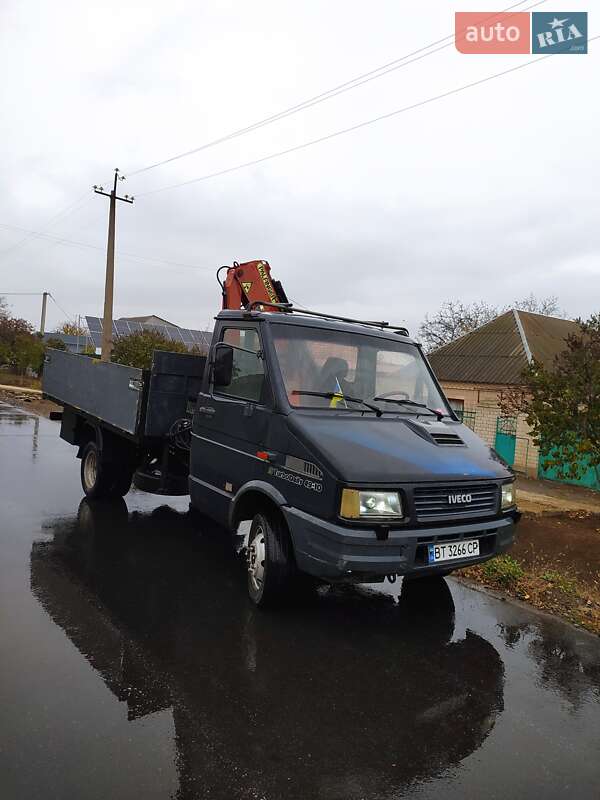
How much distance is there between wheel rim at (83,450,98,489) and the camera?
24.9ft

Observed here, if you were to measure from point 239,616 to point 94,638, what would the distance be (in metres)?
1.06

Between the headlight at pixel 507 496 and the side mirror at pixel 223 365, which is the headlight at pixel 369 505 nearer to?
the headlight at pixel 507 496

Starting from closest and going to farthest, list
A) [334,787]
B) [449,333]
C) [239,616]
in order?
1. [334,787]
2. [239,616]
3. [449,333]

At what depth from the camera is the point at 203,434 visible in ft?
17.9

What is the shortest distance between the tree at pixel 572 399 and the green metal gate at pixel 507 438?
9.21 meters

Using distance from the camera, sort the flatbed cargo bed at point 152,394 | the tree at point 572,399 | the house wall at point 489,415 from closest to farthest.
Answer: the flatbed cargo bed at point 152,394 → the tree at point 572,399 → the house wall at point 489,415

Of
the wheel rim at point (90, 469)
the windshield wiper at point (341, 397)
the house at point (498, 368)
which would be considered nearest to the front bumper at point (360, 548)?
the windshield wiper at point (341, 397)

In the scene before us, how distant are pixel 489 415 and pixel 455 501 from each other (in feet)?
55.0

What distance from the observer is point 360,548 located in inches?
147

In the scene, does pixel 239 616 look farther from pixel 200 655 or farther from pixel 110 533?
pixel 110 533

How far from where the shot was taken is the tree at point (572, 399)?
27.7ft

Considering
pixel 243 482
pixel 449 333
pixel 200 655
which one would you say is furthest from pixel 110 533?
pixel 449 333

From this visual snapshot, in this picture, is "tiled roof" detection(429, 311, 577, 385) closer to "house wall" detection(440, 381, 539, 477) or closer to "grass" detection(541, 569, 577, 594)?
"house wall" detection(440, 381, 539, 477)

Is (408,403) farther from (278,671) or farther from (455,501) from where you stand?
(278,671)
